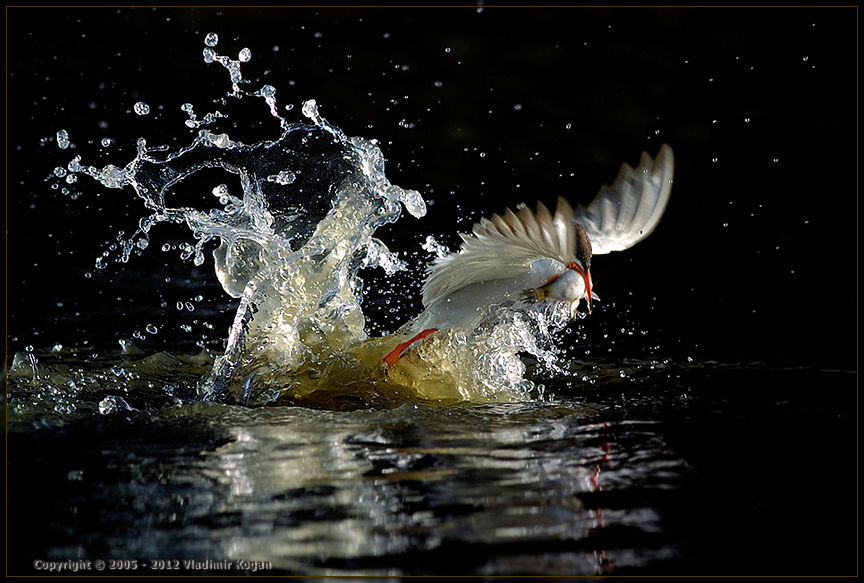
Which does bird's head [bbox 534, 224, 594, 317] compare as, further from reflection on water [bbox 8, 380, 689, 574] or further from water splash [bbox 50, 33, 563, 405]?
reflection on water [bbox 8, 380, 689, 574]

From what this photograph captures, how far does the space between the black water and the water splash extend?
1.06 feet

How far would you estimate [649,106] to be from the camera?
9938mm

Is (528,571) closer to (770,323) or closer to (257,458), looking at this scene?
(257,458)

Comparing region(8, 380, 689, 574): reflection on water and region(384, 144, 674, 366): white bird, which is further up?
region(384, 144, 674, 366): white bird

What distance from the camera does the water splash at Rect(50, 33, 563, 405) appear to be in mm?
4621

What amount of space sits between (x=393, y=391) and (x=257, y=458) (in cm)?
122

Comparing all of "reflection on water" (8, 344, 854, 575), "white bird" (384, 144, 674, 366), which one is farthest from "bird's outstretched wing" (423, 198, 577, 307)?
"reflection on water" (8, 344, 854, 575)

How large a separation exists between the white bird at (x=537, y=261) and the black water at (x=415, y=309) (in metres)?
0.52

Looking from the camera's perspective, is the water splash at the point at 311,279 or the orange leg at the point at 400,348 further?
the orange leg at the point at 400,348

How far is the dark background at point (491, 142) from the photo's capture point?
6.52 metres

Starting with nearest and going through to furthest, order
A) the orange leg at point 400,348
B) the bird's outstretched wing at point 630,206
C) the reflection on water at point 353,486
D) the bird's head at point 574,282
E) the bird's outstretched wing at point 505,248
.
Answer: the reflection on water at point 353,486 < the bird's outstretched wing at point 505,248 < the bird's head at point 574,282 < the bird's outstretched wing at point 630,206 < the orange leg at point 400,348

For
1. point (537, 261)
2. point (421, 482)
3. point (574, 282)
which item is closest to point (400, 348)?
point (537, 261)

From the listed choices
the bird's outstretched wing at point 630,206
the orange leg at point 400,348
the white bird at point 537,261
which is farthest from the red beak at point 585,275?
the orange leg at point 400,348

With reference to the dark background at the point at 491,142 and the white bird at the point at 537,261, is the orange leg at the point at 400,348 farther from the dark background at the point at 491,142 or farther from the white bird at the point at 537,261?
the dark background at the point at 491,142
